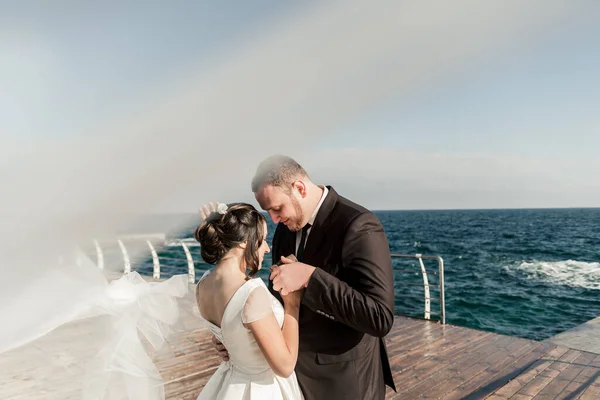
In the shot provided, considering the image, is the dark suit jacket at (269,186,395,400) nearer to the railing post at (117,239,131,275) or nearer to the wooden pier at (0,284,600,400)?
the wooden pier at (0,284,600,400)

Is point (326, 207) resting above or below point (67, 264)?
above

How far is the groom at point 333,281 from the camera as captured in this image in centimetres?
186

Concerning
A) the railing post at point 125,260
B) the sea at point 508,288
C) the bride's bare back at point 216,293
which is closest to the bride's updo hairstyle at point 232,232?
the bride's bare back at point 216,293

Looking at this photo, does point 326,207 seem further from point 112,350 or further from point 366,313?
point 112,350

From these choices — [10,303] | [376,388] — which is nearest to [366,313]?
[376,388]

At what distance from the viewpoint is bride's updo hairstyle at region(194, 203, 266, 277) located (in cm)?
226

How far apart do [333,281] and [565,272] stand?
2973 centimetres

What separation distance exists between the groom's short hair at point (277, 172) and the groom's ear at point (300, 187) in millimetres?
24

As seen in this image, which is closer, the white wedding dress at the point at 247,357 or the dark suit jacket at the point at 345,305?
the dark suit jacket at the point at 345,305

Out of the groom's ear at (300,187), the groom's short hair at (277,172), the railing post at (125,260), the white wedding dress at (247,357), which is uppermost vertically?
the groom's short hair at (277,172)

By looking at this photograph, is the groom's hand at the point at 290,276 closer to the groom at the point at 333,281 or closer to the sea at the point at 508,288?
the groom at the point at 333,281

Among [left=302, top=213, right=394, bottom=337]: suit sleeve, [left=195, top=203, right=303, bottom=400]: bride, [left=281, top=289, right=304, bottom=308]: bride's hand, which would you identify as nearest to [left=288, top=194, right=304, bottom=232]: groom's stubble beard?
[left=195, top=203, right=303, bottom=400]: bride

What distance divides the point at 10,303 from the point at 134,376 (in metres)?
1.05

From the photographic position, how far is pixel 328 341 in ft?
6.91
